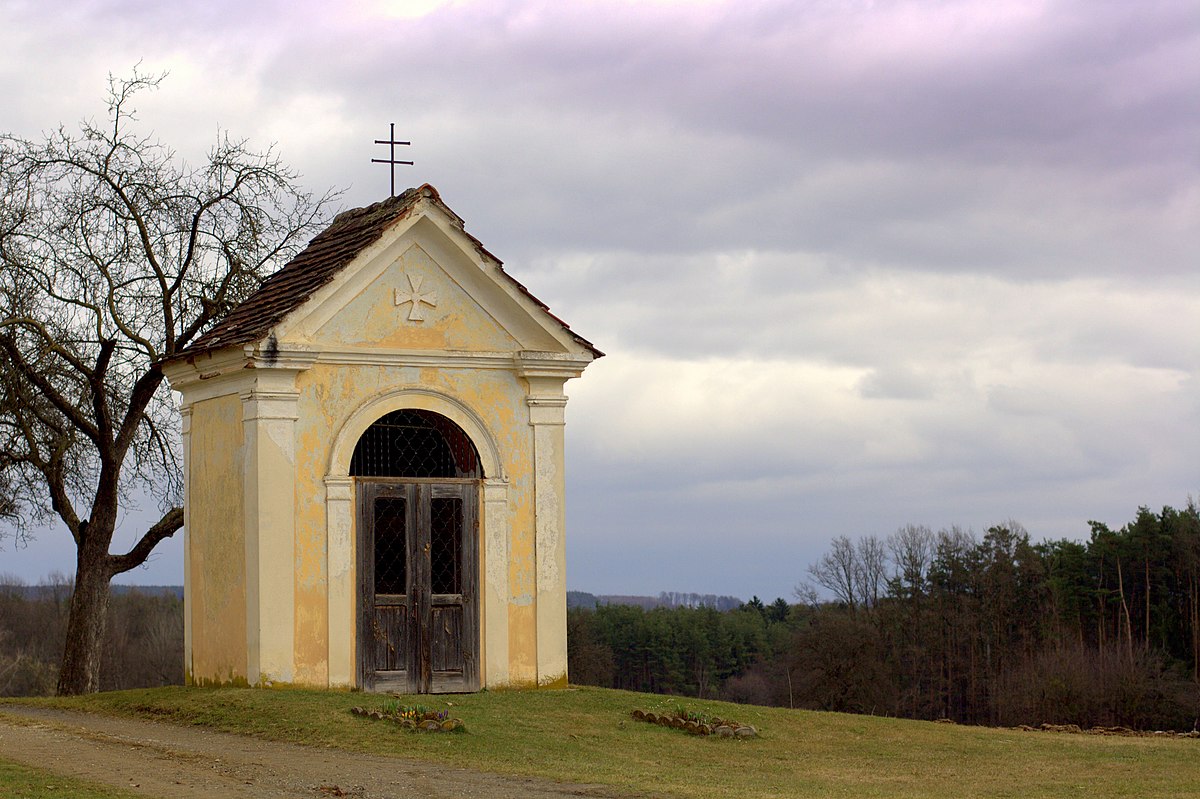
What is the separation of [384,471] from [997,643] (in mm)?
48341

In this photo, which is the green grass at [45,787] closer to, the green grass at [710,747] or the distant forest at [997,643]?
the green grass at [710,747]

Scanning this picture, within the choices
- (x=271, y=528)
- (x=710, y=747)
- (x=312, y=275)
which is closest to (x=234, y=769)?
(x=271, y=528)

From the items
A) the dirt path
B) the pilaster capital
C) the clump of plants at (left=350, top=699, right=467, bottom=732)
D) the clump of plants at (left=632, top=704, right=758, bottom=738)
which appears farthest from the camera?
the pilaster capital

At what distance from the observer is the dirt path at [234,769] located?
11.2 meters

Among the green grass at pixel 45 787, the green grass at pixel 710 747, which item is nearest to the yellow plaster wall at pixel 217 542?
the green grass at pixel 710 747

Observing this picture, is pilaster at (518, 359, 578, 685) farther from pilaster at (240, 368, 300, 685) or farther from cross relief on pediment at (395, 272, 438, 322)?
pilaster at (240, 368, 300, 685)

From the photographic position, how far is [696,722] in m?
15.9

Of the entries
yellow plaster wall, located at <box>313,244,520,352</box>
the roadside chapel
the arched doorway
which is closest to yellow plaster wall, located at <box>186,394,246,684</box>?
the roadside chapel

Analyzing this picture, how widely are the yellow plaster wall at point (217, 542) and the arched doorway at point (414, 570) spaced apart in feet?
4.62

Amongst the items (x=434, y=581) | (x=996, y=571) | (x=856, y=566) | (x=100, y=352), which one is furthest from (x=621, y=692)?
(x=856, y=566)

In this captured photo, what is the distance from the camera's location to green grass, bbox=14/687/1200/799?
12.8m

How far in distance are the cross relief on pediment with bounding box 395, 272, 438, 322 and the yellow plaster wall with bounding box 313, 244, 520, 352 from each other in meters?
0.01

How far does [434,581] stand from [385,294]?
346cm

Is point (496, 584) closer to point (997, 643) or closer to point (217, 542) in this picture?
point (217, 542)
